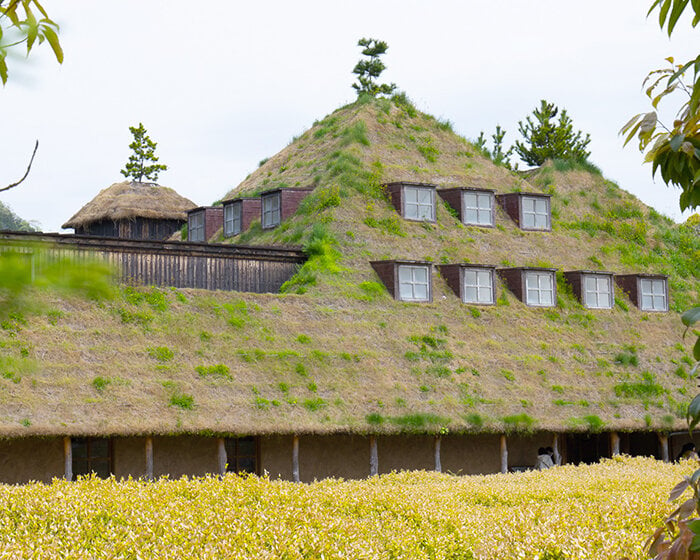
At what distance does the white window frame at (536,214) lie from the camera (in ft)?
121

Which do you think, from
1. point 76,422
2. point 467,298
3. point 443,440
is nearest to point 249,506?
point 76,422

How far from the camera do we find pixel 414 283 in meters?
31.0

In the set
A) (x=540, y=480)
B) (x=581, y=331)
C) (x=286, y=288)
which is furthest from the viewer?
(x=581, y=331)

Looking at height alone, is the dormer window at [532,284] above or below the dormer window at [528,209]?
below

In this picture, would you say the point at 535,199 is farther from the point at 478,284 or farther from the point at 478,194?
the point at 478,284

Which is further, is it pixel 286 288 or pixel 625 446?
pixel 625 446

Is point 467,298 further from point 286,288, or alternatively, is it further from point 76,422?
point 76,422

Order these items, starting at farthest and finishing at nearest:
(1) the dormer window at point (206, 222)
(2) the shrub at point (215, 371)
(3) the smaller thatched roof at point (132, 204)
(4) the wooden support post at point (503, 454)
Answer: (3) the smaller thatched roof at point (132, 204) < (1) the dormer window at point (206, 222) < (4) the wooden support post at point (503, 454) < (2) the shrub at point (215, 371)

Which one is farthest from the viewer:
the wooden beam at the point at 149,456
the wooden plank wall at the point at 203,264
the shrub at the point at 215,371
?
the wooden plank wall at the point at 203,264

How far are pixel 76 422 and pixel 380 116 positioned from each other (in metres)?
20.9

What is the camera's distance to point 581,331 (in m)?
32.7

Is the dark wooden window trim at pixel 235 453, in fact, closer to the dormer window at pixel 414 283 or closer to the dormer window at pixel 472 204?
the dormer window at pixel 414 283

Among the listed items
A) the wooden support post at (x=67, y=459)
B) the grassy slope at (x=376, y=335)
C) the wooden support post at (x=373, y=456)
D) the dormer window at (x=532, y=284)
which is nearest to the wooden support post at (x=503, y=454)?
the grassy slope at (x=376, y=335)

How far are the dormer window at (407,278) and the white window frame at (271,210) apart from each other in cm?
514
